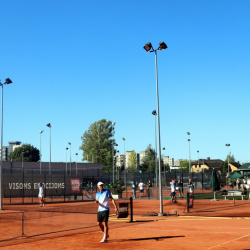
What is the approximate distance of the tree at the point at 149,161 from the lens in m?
127

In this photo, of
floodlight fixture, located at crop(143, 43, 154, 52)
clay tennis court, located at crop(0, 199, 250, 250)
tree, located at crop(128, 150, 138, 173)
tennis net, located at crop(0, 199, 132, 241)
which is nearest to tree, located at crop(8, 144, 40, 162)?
tree, located at crop(128, 150, 138, 173)

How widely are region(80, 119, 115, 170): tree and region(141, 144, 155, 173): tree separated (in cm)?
1839

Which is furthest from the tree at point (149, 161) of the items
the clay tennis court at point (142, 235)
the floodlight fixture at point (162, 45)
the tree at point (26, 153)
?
the clay tennis court at point (142, 235)

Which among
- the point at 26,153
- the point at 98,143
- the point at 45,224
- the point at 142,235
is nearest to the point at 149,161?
the point at 98,143

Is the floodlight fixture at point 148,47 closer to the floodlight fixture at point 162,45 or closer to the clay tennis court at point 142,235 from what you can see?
the floodlight fixture at point 162,45

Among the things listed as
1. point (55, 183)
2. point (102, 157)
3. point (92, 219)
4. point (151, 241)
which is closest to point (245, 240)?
point (151, 241)

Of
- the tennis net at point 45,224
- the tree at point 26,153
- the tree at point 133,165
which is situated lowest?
the tennis net at point 45,224

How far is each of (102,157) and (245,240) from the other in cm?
10081

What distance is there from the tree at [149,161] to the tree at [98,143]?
18.4m

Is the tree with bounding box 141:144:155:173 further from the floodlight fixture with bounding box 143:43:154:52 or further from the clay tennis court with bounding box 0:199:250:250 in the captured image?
the clay tennis court with bounding box 0:199:250:250

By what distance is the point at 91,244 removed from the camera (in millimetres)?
12859

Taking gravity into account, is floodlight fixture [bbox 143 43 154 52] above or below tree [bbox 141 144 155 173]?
above

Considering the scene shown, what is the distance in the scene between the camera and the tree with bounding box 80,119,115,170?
11194cm

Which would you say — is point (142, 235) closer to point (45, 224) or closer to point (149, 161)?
point (45, 224)
